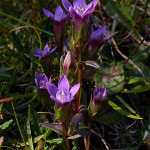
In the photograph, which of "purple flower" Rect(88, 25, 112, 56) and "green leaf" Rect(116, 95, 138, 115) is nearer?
"purple flower" Rect(88, 25, 112, 56)

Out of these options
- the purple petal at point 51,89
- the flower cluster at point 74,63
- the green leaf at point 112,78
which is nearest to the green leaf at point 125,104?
the green leaf at point 112,78

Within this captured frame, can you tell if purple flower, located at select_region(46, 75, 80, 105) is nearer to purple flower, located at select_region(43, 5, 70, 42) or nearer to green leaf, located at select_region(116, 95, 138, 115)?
purple flower, located at select_region(43, 5, 70, 42)

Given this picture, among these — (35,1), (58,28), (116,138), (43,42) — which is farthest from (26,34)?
(116,138)

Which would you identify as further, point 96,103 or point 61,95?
point 96,103

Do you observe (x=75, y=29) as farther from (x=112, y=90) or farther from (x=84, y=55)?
(x=112, y=90)

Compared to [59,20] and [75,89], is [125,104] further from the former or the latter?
[59,20]

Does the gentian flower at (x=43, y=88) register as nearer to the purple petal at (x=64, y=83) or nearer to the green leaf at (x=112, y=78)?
the purple petal at (x=64, y=83)

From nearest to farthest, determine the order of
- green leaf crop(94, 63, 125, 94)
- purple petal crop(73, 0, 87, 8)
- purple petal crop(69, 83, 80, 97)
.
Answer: purple petal crop(69, 83, 80, 97) → purple petal crop(73, 0, 87, 8) → green leaf crop(94, 63, 125, 94)

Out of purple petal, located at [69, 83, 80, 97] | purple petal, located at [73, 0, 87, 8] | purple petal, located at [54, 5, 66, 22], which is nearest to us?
purple petal, located at [69, 83, 80, 97]

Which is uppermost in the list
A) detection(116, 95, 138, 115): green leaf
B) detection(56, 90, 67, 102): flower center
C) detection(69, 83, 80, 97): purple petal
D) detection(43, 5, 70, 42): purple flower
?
detection(43, 5, 70, 42): purple flower

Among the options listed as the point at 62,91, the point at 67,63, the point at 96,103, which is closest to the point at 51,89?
the point at 62,91

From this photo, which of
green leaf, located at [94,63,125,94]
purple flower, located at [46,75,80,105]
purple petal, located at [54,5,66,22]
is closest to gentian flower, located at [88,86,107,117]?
purple flower, located at [46,75,80,105]
